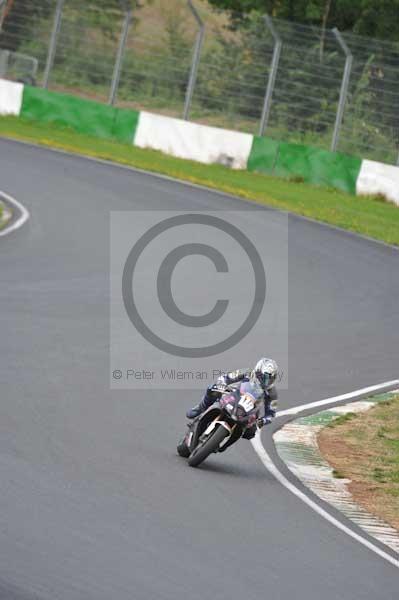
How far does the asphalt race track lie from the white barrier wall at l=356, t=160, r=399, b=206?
33.5ft

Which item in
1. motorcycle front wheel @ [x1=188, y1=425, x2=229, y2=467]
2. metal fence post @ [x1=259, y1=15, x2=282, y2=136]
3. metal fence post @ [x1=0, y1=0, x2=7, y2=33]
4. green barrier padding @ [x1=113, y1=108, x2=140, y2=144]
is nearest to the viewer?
motorcycle front wheel @ [x1=188, y1=425, x2=229, y2=467]

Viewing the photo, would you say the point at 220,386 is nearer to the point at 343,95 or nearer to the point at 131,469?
the point at 131,469

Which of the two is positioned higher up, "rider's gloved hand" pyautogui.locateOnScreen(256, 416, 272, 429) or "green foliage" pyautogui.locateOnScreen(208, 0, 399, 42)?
"green foliage" pyautogui.locateOnScreen(208, 0, 399, 42)

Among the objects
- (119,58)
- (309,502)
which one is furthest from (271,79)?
(309,502)

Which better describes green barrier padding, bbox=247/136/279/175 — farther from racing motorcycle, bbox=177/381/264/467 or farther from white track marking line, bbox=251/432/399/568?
racing motorcycle, bbox=177/381/264/467

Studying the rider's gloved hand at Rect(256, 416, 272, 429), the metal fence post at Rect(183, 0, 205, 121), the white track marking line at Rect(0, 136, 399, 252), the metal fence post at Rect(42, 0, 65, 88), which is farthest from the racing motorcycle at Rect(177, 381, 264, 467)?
the metal fence post at Rect(42, 0, 65, 88)

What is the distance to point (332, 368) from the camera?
15789 mm

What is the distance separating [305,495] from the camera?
10508 millimetres

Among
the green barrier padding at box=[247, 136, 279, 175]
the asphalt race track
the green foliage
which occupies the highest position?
the green foliage

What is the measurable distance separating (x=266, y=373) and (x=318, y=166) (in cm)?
2288

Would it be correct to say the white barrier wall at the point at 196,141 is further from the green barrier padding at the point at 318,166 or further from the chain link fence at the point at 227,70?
the chain link fence at the point at 227,70

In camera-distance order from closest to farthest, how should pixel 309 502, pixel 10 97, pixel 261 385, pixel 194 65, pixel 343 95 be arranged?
pixel 309 502 < pixel 261 385 < pixel 343 95 < pixel 194 65 < pixel 10 97

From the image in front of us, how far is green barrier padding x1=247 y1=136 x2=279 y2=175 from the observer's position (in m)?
33.4

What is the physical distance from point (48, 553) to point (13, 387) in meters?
4.73
